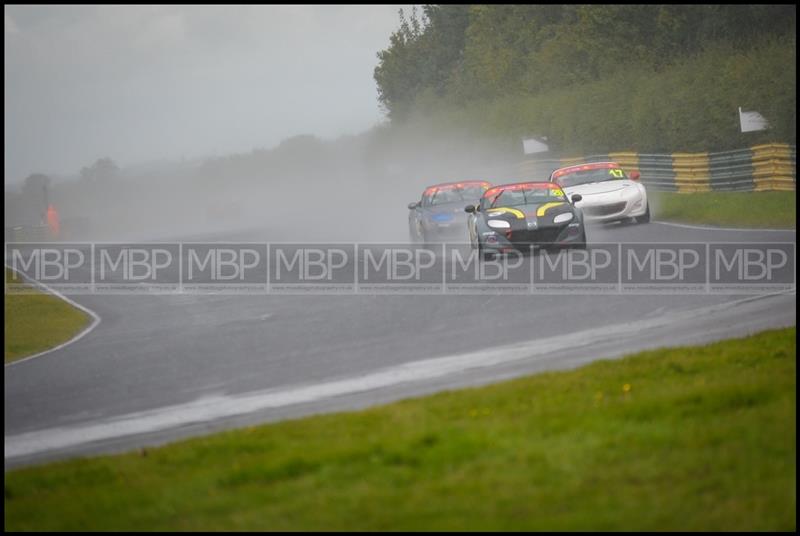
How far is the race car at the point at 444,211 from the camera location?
88.3 feet

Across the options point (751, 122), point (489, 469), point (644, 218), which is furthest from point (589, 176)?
point (489, 469)

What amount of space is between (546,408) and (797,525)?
11.3 feet

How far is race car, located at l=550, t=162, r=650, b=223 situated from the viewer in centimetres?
2703

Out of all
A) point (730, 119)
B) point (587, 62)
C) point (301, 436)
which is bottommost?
point (301, 436)

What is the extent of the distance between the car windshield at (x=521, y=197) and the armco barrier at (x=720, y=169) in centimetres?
1011

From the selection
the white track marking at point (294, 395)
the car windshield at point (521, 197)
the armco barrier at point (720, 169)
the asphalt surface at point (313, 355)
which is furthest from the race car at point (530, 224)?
the armco barrier at point (720, 169)

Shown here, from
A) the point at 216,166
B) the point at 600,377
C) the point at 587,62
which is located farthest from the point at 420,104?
the point at 600,377

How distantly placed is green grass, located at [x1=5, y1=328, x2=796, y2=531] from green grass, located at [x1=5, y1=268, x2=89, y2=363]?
1044cm

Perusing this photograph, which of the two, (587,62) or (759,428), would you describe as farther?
(587,62)

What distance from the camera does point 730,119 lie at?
38.3 metres

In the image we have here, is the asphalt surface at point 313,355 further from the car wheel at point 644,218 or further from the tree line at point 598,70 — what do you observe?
the tree line at point 598,70

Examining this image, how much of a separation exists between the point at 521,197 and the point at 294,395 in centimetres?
1185

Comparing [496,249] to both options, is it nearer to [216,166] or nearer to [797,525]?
[797,525]

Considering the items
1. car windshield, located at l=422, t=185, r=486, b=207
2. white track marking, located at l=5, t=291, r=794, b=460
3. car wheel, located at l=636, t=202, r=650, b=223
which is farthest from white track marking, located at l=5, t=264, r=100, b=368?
car wheel, located at l=636, t=202, r=650, b=223
